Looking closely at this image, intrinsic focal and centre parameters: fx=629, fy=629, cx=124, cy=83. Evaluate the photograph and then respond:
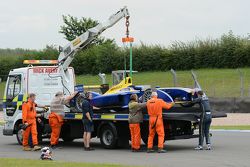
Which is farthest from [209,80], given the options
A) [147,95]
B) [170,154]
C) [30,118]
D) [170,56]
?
[170,154]

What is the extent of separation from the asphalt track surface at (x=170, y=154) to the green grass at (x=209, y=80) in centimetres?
1700

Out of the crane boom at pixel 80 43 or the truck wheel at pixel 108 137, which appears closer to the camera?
the truck wheel at pixel 108 137

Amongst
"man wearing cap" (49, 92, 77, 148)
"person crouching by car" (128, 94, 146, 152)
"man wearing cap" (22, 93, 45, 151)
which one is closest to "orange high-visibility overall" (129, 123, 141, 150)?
"person crouching by car" (128, 94, 146, 152)

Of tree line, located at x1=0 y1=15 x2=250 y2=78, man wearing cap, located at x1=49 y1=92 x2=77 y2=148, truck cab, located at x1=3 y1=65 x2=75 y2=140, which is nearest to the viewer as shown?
man wearing cap, located at x1=49 y1=92 x2=77 y2=148

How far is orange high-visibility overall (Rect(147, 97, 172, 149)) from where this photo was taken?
16594 mm

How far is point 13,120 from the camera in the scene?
2003 centimetres

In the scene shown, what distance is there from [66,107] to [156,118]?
3.66 meters

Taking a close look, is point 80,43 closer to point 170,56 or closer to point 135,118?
point 135,118

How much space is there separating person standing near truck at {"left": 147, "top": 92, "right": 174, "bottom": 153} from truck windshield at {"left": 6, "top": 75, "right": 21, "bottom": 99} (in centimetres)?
512

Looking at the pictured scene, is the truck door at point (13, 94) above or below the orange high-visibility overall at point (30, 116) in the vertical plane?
above

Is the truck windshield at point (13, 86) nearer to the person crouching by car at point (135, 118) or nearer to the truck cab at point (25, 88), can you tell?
the truck cab at point (25, 88)

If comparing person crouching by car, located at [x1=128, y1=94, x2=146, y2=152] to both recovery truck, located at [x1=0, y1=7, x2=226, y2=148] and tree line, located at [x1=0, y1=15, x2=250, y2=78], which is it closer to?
recovery truck, located at [x1=0, y1=7, x2=226, y2=148]

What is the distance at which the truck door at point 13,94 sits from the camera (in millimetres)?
19891

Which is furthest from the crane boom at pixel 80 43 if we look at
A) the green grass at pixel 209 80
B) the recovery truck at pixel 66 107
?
the green grass at pixel 209 80
